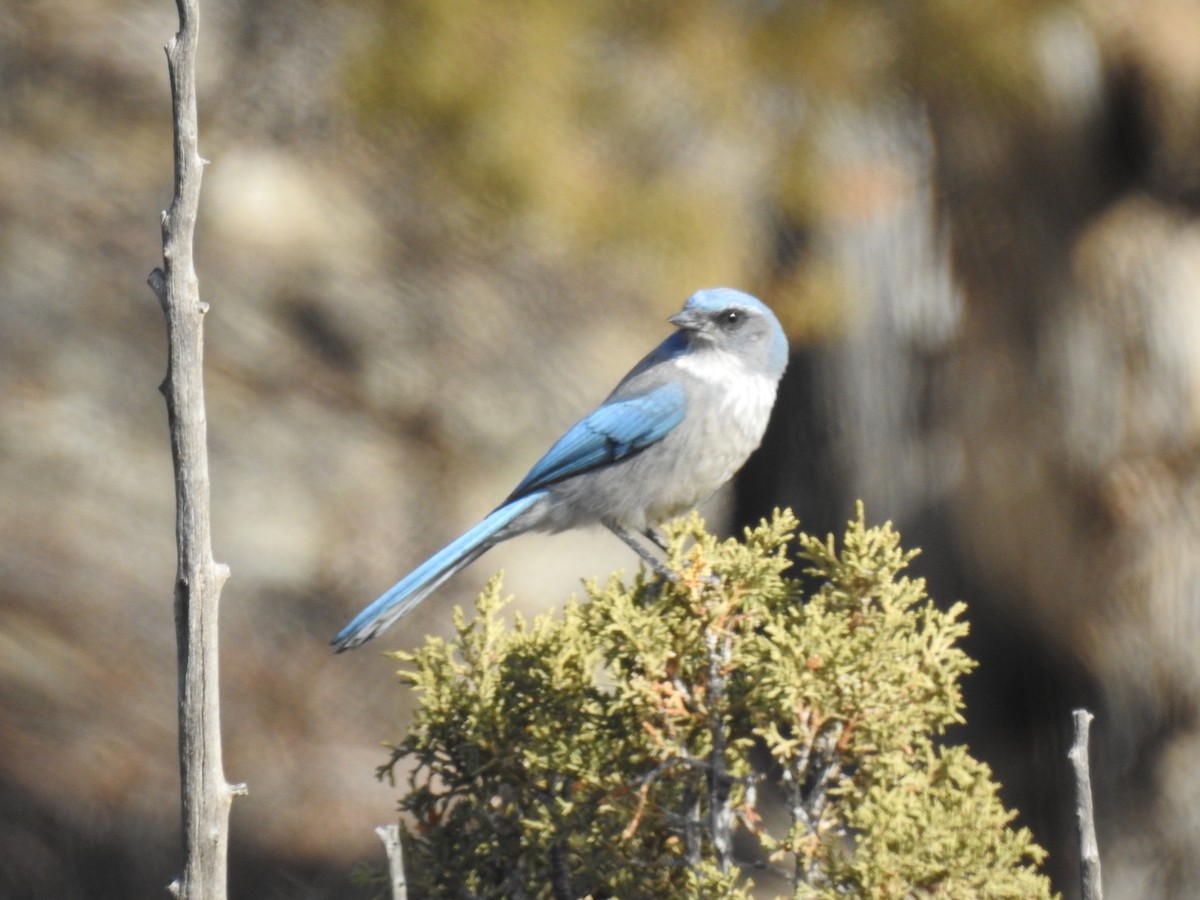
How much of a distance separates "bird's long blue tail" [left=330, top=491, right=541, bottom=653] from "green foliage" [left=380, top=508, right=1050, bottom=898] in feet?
0.65

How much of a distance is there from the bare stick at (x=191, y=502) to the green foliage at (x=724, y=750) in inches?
25.1

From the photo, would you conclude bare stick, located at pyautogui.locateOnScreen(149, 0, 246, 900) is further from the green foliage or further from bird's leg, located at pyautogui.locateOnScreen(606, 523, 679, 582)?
bird's leg, located at pyautogui.locateOnScreen(606, 523, 679, 582)

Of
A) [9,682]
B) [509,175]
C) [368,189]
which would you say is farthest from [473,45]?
[9,682]

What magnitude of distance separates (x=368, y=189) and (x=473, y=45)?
1032 millimetres

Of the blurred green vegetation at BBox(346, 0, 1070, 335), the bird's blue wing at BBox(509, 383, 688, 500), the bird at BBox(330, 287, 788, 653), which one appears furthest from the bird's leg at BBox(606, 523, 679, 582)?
the blurred green vegetation at BBox(346, 0, 1070, 335)

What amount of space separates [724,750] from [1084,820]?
565 mm

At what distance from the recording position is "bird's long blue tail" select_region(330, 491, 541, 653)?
2557 millimetres

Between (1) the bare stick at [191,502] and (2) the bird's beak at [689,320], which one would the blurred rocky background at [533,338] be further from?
(1) the bare stick at [191,502]

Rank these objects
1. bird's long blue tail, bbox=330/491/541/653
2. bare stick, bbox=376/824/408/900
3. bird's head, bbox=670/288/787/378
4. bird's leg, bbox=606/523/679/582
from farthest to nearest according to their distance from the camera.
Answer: bird's head, bbox=670/288/787/378 < bird's long blue tail, bbox=330/491/541/653 < bird's leg, bbox=606/523/679/582 < bare stick, bbox=376/824/408/900

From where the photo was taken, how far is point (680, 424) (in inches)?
130

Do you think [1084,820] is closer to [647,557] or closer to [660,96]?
[647,557]

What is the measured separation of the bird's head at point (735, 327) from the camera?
3350mm

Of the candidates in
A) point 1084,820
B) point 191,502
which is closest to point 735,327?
point 1084,820

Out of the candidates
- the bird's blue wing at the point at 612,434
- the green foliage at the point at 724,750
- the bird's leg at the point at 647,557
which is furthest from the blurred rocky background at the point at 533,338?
the green foliage at the point at 724,750
